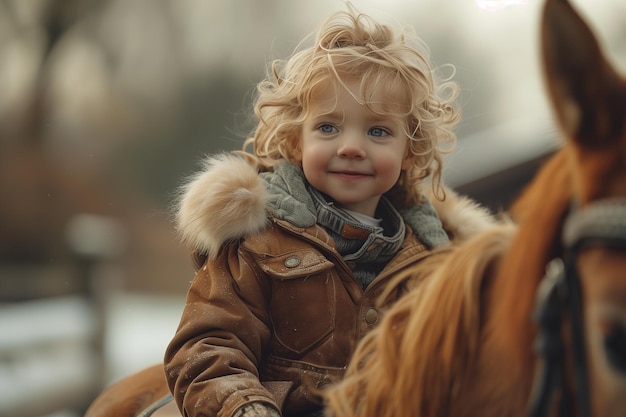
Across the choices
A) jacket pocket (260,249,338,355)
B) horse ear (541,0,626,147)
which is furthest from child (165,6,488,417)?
horse ear (541,0,626,147)

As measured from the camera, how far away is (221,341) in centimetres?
198

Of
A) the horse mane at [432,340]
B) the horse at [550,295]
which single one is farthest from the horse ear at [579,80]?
the horse mane at [432,340]

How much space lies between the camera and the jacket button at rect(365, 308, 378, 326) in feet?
6.87

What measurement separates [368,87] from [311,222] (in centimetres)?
37

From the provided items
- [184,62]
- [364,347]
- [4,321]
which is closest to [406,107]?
[364,347]

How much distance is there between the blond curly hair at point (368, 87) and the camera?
2262 millimetres

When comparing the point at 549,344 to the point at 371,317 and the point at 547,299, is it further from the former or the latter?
the point at 371,317

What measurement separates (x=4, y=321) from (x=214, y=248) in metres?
3.98

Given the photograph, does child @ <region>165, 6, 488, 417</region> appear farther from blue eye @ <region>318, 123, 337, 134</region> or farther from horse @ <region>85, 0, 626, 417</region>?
horse @ <region>85, 0, 626, 417</region>

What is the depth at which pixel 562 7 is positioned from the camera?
113cm

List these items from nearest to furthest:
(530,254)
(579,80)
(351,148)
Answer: (579,80) → (530,254) → (351,148)

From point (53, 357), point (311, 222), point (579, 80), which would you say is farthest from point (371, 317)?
point (53, 357)

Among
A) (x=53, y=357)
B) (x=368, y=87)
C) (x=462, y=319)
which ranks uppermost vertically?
(x=368, y=87)

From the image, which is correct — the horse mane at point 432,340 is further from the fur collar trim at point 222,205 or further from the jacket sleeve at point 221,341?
the fur collar trim at point 222,205
